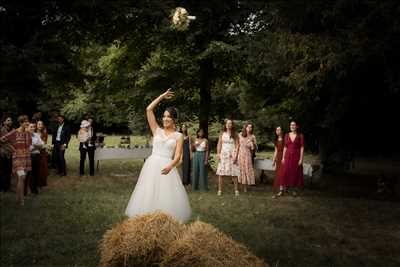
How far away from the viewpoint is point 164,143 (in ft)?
27.1

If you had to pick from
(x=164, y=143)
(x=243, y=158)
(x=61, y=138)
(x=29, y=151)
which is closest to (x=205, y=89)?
(x=61, y=138)

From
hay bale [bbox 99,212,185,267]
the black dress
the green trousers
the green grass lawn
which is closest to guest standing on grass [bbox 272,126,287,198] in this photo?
the green grass lawn

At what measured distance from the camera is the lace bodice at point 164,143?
8258mm

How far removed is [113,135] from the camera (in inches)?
2376

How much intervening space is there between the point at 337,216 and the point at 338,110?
10.2 ft

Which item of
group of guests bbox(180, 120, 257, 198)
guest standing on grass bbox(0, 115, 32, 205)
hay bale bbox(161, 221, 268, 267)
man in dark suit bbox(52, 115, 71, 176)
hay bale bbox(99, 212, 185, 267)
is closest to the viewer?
hay bale bbox(161, 221, 268, 267)

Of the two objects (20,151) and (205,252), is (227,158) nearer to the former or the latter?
(20,151)

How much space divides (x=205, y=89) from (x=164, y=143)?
1450 centimetres

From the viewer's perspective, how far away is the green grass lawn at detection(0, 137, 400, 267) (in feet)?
26.8

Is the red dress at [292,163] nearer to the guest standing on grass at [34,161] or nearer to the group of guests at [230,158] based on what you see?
the group of guests at [230,158]

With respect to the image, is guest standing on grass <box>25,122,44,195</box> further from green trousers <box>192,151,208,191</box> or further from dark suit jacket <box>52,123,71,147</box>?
green trousers <box>192,151,208,191</box>

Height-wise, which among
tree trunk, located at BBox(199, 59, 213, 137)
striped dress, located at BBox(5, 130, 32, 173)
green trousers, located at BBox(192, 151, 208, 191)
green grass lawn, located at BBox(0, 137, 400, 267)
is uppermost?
A: tree trunk, located at BBox(199, 59, 213, 137)

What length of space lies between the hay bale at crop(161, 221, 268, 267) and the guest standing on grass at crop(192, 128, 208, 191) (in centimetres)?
1177

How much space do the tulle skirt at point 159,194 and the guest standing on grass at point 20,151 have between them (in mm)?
5353
